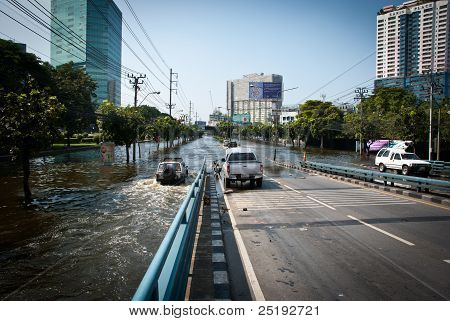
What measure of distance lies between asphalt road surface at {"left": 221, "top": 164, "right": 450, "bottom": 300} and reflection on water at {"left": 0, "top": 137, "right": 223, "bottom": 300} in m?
2.88

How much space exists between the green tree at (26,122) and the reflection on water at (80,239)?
2.81 m

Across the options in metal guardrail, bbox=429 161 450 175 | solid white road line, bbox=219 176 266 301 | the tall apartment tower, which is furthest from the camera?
the tall apartment tower

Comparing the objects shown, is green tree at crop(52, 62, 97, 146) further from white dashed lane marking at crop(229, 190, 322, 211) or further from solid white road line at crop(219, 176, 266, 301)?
solid white road line at crop(219, 176, 266, 301)

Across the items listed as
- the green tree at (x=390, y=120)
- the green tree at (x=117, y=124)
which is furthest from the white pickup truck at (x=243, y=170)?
the green tree at (x=390, y=120)

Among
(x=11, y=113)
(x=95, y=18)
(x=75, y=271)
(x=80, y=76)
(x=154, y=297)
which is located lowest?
(x=75, y=271)

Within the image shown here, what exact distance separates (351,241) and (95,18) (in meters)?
175

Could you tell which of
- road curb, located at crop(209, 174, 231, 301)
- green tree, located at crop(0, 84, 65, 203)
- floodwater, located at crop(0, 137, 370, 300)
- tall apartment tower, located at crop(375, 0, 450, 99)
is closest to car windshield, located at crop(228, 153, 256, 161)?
floodwater, located at crop(0, 137, 370, 300)

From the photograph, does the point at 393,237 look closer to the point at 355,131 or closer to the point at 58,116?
the point at 58,116

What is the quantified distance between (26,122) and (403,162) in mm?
24496

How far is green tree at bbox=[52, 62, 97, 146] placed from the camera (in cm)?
5483

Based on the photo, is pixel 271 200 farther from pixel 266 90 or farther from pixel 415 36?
pixel 415 36

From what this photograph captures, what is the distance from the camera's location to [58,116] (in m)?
16.0

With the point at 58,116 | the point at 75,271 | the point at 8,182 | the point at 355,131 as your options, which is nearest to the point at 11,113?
the point at 58,116

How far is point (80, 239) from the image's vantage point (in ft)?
35.0
